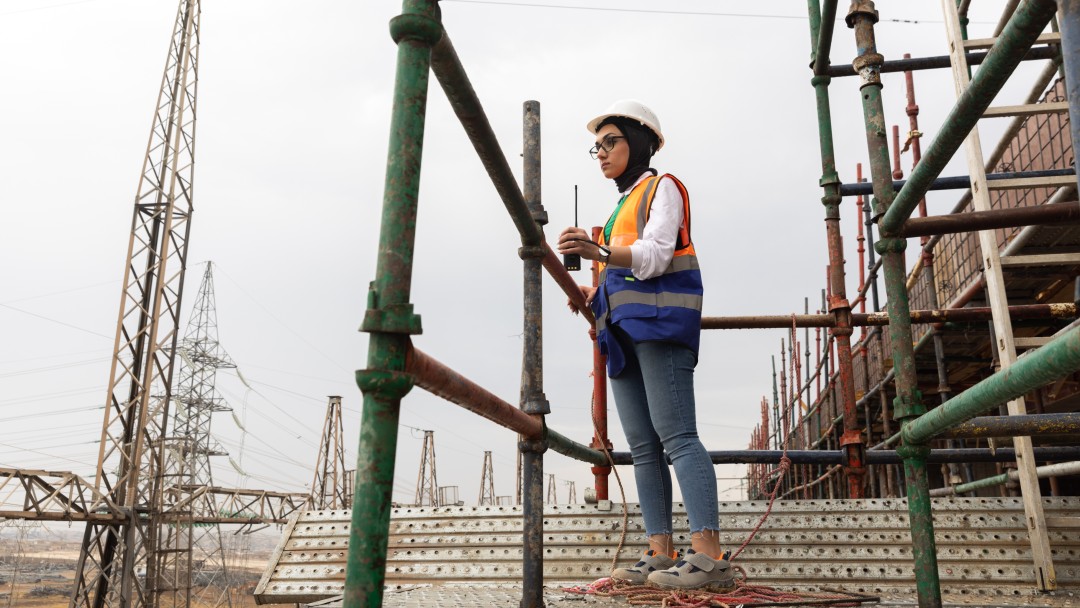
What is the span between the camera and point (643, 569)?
239cm

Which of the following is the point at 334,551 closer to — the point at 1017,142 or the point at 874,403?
the point at 1017,142

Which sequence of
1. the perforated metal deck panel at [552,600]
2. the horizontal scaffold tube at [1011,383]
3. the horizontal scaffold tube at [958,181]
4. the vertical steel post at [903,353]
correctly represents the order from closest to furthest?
the horizontal scaffold tube at [1011,383]
the vertical steel post at [903,353]
the perforated metal deck panel at [552,600]
the horizontal scaffold tube at [958,181]

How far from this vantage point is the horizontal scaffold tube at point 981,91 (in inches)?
43.6

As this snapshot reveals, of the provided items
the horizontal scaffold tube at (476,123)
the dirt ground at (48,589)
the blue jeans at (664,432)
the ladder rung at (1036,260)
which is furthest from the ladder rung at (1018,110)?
the dirt ground at (48,589)

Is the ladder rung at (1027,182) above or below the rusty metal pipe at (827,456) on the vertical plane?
above

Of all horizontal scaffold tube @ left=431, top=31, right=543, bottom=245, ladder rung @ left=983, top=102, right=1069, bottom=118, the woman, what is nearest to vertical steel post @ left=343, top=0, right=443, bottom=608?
horizontal scaffold tube @ left=431, top=31, right=543, bottom=245

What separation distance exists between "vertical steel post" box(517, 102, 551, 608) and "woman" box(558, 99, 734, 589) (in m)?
0.13

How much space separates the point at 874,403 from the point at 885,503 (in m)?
8.27

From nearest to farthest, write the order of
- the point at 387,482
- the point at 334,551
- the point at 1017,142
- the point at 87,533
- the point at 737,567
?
1. the point at 387,482
2. the point at 737,567
3. the point at 334,551
4. the point at 1017,142
5. the point at 87,533

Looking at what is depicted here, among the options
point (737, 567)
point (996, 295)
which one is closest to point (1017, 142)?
point (996, 295)

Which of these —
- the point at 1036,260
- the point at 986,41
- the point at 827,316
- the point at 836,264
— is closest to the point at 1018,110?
the point at 986,41

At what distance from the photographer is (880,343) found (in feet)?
30.3

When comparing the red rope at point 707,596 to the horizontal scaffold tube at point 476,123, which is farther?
the red rope at point 707,596

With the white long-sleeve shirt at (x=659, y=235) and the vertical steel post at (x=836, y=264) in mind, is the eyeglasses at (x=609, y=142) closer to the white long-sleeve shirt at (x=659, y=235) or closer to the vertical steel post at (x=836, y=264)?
the white long-sleeve shirt at (x=659, y=235)
